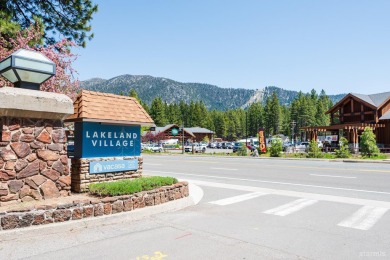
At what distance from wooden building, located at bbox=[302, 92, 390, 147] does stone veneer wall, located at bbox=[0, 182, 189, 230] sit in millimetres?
35502

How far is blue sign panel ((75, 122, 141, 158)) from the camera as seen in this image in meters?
9.11

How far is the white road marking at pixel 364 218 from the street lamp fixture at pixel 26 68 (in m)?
7.07

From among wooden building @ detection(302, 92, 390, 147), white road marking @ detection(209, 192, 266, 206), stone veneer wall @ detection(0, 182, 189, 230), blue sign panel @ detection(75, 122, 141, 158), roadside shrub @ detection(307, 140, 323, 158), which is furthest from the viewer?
wooden building @ detection(302, 92, 390, 147)

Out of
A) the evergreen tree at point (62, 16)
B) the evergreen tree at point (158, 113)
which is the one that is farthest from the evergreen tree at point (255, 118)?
the evergreen tree at point (62, 16)

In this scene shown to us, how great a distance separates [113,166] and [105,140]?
80 cm

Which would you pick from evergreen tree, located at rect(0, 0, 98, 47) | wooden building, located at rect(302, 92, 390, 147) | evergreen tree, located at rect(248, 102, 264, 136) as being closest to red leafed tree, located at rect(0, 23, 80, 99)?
evergreen tree, located at rect(0, 0, 98, 47)

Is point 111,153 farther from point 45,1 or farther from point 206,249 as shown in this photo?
point 45,1

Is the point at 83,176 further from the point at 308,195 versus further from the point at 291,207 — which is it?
the point at 308,195

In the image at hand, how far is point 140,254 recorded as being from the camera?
195 inches

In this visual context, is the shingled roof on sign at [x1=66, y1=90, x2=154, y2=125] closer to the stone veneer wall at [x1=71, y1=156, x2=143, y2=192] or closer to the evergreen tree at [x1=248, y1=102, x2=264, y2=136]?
the stone veneer wall at [x1=71, y1=156, x2=143, y2=192]

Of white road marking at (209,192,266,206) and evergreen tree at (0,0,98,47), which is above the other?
evergreen tree at (0,0,98,47)

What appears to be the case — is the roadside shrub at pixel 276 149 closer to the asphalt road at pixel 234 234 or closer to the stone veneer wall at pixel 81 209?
the asphalt road at pixel 234 234

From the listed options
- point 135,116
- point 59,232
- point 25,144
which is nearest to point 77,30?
point 135,116

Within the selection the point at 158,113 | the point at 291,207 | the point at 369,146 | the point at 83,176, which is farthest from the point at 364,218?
the point at 158,113
